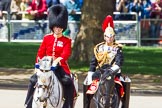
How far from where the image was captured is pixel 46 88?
1000 centimetres

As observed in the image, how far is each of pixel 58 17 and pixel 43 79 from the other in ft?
5.97

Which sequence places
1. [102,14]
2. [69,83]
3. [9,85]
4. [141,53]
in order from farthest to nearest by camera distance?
[141,53], [102,14], [9,85], [69,83]

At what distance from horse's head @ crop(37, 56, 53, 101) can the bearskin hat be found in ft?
4.65

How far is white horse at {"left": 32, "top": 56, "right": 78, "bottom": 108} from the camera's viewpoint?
32.7ft

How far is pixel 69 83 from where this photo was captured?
36.3ft

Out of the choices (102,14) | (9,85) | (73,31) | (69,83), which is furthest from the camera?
(73,31)

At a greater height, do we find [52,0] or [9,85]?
[52,0]

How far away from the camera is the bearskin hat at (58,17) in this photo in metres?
11.4

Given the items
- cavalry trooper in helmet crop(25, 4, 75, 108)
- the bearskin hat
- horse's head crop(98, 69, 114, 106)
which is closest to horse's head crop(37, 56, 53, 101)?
cavalry trooper in helmet crop(25, 4, 75, 108)

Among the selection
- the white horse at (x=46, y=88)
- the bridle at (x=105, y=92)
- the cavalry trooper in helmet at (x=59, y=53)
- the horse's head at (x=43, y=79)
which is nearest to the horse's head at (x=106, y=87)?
the bridle at (x=105, y=92)

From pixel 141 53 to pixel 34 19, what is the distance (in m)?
5.71

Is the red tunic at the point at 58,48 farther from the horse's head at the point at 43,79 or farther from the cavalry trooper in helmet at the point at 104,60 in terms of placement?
the horse's head at the point at 43,79

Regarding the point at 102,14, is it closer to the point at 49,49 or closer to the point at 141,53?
the point at 141,53

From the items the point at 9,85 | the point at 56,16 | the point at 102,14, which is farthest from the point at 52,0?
the point at 56,16
